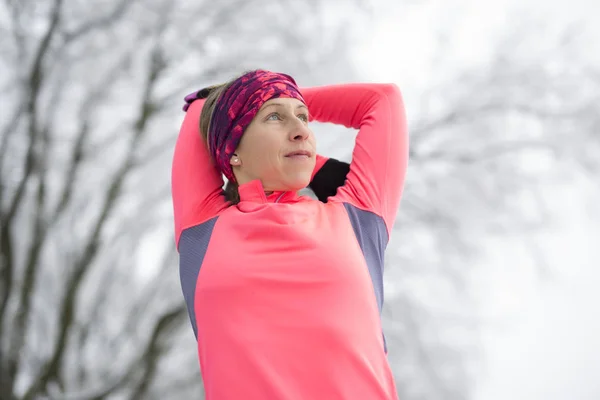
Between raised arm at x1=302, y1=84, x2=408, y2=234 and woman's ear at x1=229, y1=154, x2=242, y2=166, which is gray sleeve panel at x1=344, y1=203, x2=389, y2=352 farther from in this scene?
woman's ear at x1=229, y1=154, x2=242, y2=166

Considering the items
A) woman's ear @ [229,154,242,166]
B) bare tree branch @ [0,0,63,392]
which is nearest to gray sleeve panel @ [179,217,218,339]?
woman's ear @ [229,154,242,166]

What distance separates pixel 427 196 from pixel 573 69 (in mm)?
1140

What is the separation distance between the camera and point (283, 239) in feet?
3.82

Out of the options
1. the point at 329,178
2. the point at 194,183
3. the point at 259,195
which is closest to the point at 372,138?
the point at 329,178

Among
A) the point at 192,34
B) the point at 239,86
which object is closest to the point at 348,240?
the point at 239,86

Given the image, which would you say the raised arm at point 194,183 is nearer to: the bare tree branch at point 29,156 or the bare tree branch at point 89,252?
the bare tree branch at point 29,156

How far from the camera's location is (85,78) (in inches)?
143

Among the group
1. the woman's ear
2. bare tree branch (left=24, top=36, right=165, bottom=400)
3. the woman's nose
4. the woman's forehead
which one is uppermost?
the woman's forehead

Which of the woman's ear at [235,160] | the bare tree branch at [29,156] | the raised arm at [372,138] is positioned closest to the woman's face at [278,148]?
the woman's ear at [235,160]

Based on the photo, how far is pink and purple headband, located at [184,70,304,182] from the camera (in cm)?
125

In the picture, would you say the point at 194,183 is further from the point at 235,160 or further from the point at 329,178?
the point at 329,178

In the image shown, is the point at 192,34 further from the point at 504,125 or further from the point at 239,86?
the point at 239,86

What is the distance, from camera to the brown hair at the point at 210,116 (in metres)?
1.33

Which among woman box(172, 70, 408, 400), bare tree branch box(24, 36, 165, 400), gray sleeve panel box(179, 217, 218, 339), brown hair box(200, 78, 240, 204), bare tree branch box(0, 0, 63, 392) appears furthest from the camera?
bare tree branch box(24, 36, 165, 400)
